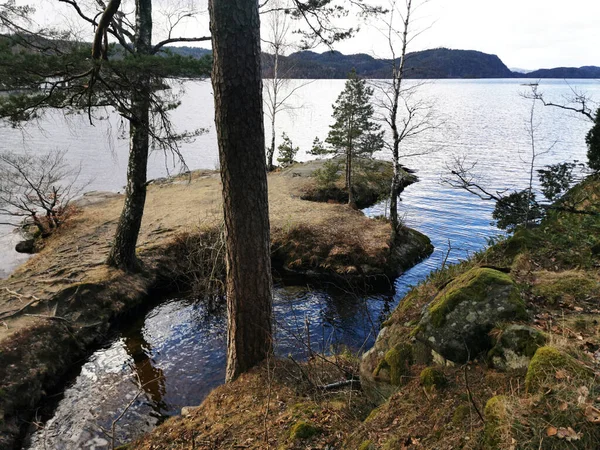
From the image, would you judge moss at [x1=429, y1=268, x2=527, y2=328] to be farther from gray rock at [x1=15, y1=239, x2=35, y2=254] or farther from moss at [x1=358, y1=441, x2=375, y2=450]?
gray rock at [x1=15, y1=239, x2=35, y2=254]

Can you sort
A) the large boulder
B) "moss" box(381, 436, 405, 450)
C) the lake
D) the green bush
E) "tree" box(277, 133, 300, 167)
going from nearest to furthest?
"moss" box(381, 436, 405, 450), the large boulder, the lake, the green bush, "tree" box(277, 133, 300, 167)

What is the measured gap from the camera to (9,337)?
7273mm

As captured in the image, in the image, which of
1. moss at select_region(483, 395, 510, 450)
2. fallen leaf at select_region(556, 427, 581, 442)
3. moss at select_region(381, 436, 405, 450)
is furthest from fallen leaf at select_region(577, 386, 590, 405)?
moss at select_region(381, 436, 405, 450)

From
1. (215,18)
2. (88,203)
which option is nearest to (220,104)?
(215,18)

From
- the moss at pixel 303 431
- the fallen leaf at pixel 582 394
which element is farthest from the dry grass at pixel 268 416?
the fallen leaf at pixel 582 394

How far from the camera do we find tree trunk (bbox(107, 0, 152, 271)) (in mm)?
7750

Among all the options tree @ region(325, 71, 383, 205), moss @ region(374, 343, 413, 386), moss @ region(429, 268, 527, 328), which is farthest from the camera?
tree @ region(325, 71, 383, 205)

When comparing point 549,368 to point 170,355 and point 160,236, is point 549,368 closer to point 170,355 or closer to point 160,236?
point 170,355

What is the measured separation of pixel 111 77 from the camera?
7043mm

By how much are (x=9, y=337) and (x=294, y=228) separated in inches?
359

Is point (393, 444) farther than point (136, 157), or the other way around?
point (136, 157)

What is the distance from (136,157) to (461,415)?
8.94 metres

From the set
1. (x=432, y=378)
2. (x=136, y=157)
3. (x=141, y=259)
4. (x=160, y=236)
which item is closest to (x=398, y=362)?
(x=432, y=378)

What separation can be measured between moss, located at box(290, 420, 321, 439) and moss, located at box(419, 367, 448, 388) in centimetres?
119
